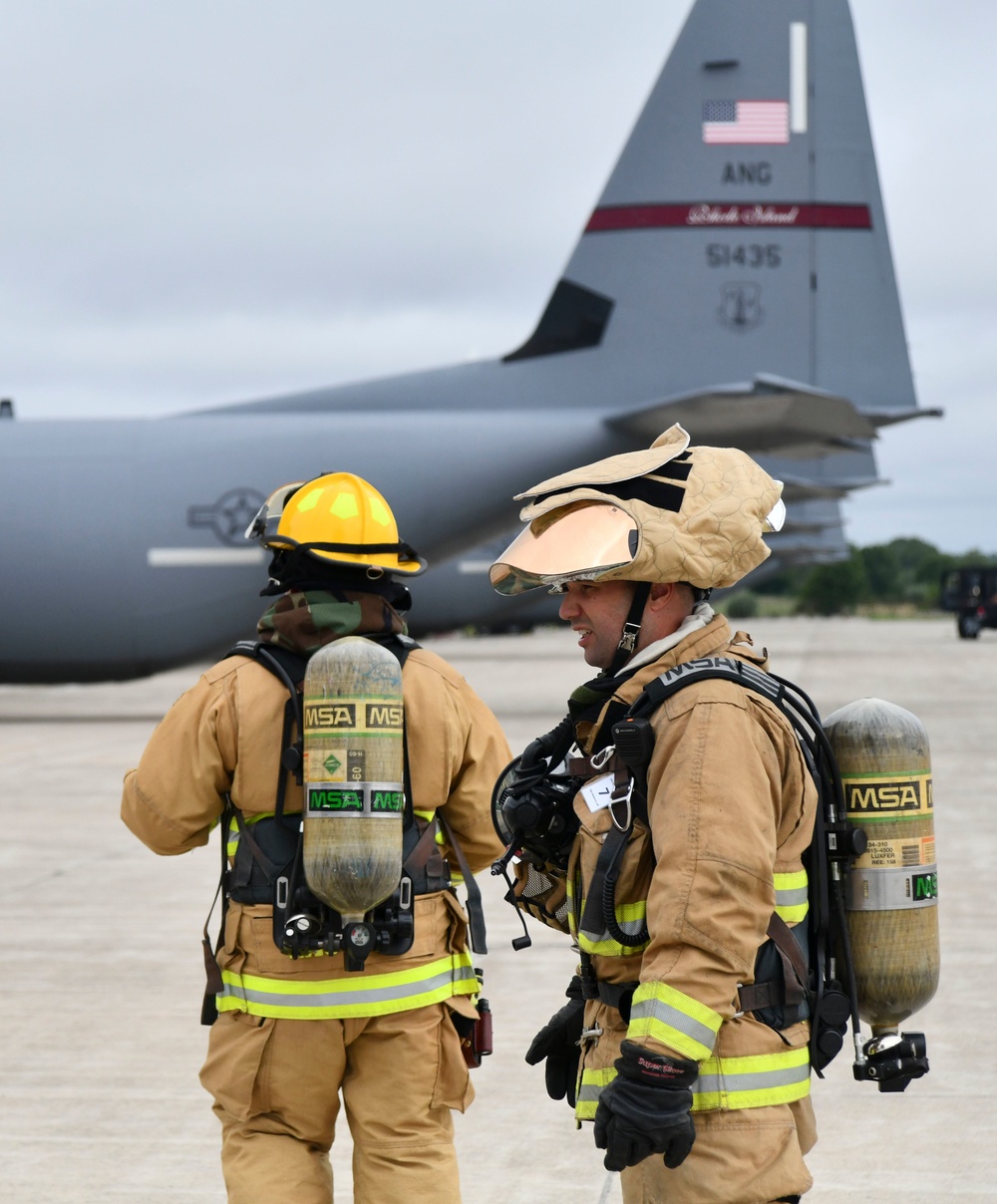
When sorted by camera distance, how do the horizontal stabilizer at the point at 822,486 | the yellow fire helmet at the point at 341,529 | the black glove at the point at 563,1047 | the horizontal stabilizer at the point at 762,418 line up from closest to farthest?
1. the black glove at the point at 563,1047
2. the yellow fire helmet at the point at 341,529
3. the horizontal stabilizer at the point at 762,418
4. the horizontal stabilizer at the point at 822,486

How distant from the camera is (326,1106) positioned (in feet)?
9.81

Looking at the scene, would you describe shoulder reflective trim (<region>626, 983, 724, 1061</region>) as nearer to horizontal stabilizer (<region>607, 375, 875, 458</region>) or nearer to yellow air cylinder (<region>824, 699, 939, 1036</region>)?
yellow air cylinder (<region>824, 699, 939, 1036</region>)

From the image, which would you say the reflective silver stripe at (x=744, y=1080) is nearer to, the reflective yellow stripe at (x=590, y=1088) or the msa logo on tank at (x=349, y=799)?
the reflective yellow stripe at (x=590, y=1088)

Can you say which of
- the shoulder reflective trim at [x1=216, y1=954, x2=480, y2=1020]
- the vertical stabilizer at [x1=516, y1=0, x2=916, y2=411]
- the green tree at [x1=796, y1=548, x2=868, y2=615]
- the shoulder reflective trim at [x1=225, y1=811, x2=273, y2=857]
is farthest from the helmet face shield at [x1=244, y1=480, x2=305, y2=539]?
the green tree at [x1=796, y1=548, x2=868, y2=615]

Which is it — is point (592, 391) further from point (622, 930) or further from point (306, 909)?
point (622, 930)

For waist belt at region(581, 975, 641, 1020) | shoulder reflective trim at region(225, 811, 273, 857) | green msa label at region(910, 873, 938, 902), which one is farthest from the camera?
shoulder reflective trim at region(225, 811, 273, 857)

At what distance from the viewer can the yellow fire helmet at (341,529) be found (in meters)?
3.19

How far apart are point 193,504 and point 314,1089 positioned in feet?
49.0

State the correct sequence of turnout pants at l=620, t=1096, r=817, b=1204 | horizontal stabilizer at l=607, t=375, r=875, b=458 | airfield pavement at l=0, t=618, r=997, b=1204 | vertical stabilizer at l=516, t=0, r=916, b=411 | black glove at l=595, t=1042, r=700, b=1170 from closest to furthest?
black glove at l=595, t=1042, r=700, b=1170, turnout pants at l=620, t=1096, r=817, b=1204, airfield pavement at l=0, t=618, r=997, b=1204, horizontal stabilizer at l=607, t=375, r=875, b=458, vertical stabilizer at l=516, t=0, r=916, b=411

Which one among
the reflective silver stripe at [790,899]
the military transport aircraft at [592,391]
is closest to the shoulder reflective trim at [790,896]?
the reflective silver stripe at [790,899]

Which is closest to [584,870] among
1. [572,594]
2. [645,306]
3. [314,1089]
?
[572,594]

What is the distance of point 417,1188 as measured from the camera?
9.61ft

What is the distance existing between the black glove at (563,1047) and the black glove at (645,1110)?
46cm

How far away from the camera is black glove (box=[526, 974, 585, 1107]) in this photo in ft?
9.12
